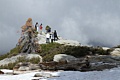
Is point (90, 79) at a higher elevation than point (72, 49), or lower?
lower

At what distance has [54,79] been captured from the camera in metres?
14.8

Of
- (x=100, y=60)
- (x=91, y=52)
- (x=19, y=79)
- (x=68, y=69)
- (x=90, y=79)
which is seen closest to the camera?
(x=90, y=79)

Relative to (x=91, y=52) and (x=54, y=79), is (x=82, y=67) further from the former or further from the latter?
(x=91, y=52)

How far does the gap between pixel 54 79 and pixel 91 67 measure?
4564 mm

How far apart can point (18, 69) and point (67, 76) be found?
4.79 meters

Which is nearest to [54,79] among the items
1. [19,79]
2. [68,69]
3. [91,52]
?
[19,79]

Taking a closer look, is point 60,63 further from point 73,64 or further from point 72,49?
point 72,49

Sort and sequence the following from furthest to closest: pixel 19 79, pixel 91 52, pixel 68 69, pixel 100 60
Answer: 1. pixel 91 52
2. pixel 100 60
3. pixel 68 69
4. pixel 19 79

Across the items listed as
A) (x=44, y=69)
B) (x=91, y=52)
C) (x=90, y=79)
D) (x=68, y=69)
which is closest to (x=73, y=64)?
(x=68, y=69)

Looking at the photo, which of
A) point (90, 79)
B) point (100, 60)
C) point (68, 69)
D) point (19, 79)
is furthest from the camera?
point (100, 60)

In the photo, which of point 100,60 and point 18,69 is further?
point 100,60

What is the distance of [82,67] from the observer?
18.7 metres

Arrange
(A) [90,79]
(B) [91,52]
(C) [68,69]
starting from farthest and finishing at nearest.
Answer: (B) [91,52] → (C) [68,69] → (A) [90,79]

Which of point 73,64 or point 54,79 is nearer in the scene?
point 54,79
